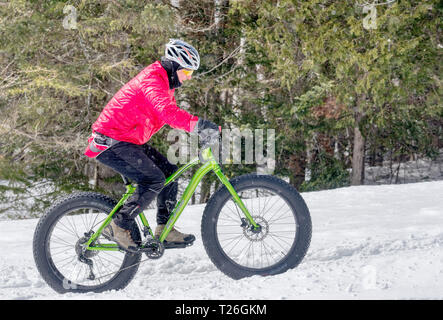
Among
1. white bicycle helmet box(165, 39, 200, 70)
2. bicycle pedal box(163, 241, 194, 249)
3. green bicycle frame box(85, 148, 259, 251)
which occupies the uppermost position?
white bicycle helmet box(165, 39, 200, 70)

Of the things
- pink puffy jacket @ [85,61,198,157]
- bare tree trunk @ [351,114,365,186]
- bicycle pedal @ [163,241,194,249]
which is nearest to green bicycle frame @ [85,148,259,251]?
bicycle pedal @ [163,241,194,249]

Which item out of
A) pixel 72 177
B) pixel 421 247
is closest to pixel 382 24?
pixel 421 247

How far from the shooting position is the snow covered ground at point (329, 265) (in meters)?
3.75

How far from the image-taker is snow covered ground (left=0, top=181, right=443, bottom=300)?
3.75 m

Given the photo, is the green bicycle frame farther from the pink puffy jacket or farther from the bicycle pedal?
the pink puffy jacket

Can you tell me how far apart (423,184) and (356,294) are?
5411 mm

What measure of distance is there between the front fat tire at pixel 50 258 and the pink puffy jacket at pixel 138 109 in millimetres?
411

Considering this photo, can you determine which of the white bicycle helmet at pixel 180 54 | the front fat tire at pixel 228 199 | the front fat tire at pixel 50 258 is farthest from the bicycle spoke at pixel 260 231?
the white bicycle helmet at pixel 180 54

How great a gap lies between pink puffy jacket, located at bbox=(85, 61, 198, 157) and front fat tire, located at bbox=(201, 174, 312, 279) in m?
0.69

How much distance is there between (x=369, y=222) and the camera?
609 cm

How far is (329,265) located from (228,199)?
1.12 meters

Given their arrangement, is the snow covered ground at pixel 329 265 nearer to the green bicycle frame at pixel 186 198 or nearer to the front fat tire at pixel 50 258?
the front fat tire at pixel 50 258

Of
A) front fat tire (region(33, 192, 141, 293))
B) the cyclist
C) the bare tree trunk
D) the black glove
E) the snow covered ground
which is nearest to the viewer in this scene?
the snow covered ground
